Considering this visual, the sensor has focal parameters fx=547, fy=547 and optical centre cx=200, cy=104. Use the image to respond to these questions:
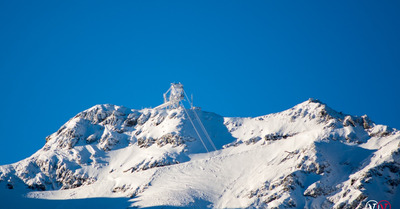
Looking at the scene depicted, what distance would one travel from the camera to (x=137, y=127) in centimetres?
15500

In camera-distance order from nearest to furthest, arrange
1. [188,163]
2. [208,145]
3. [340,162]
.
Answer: [340,162] → [188,163] → [208,145]

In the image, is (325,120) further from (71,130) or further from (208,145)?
(71,130)

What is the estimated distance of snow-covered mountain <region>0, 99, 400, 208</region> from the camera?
4136 inches

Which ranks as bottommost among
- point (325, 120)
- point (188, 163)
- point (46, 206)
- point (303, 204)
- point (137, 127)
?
point (303, 204)

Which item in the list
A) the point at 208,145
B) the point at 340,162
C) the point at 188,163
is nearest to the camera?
the point at 340,162

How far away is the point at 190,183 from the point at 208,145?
67.1 feet

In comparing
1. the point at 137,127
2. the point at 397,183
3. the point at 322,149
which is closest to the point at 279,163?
the point at 322,149

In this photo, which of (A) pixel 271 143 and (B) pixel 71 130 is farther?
(B) pixel 71 130

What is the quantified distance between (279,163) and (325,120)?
22147 millimetres

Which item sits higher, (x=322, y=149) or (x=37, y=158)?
(x=37, y=158)

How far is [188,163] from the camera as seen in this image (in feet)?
426

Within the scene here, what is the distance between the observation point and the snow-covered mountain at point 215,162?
105 meters

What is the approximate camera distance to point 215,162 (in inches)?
5037

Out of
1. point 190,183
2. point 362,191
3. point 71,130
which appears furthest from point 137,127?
point 362,191
